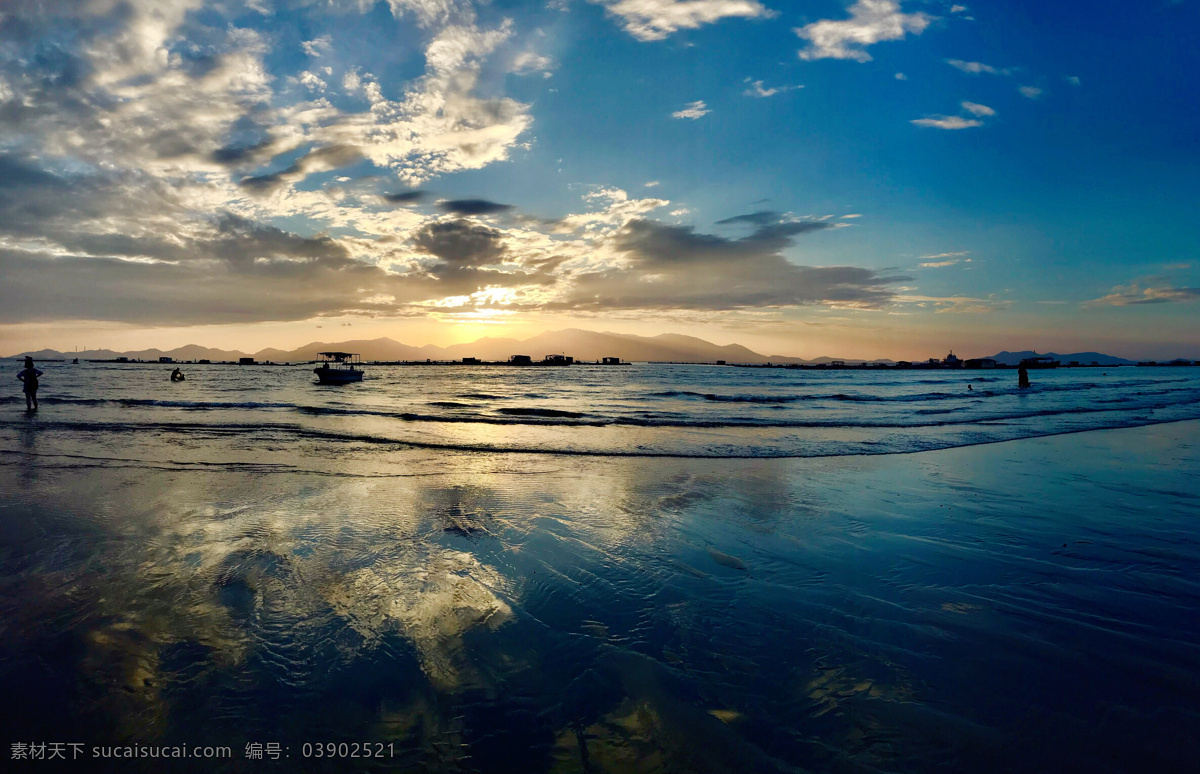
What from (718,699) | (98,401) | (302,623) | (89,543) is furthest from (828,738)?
(98,401)

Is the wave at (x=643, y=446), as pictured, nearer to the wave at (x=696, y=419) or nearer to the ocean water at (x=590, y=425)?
the ocean water at (x=590, y=425)

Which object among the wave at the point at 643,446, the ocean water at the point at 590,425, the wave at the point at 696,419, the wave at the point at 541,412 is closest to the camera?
the wave at the point at 643,446

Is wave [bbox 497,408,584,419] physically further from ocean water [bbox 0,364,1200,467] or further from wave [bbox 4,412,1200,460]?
wave [bbox 4,412,1200,460]

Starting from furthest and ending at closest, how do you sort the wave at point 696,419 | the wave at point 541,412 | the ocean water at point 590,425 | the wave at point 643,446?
the wave at point 541,412
the wave at point 696,419
the ocean water at point 590,425
the wave at point 643,446

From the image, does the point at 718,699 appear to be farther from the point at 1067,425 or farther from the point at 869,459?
the point at 1067,425

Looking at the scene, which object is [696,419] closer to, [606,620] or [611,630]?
[606,620]

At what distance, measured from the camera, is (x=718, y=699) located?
12.2ft

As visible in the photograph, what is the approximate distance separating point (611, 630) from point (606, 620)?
0.20 m

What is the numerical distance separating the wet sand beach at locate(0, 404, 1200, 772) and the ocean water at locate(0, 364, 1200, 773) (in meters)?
0.03

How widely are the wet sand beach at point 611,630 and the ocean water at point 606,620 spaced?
3 centimetres

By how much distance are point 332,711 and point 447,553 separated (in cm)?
322

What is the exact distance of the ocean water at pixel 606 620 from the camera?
3.36 metres

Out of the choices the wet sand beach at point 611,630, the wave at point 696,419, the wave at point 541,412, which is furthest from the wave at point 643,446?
the wave at point 541,412

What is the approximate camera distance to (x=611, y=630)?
15.4 ft
